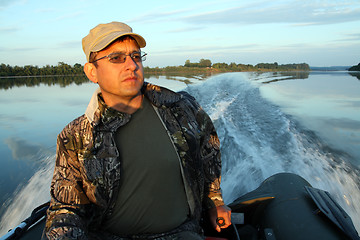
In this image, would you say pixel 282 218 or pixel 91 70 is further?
pixel 282 218

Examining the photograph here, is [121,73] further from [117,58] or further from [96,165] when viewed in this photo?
[96,165]

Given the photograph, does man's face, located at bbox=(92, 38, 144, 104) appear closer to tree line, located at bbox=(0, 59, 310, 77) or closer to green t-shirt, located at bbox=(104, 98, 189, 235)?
green t-shirt, located at bbox=(104, 98, 189, 235)

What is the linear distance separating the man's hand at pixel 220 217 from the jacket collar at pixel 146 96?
29.6 inches

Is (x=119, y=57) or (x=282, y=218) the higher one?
(x=119, y=57)

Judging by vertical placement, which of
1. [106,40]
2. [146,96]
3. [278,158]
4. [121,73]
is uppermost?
[106,40]

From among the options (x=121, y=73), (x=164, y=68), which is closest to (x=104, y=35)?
(x=121, y=73)

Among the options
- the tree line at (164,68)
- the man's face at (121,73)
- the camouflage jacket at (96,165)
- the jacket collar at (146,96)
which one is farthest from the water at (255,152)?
the tree line at (164,68)

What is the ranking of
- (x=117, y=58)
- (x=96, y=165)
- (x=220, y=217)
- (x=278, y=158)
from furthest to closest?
(x=278, y=158), (x=220, y=217), (x=117, y=58), (x=96, y=165)

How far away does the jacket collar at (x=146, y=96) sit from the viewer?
150cm

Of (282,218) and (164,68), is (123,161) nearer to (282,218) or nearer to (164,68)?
(282,218)

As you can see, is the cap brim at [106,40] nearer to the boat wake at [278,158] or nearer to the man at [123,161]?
the man at [123,161]

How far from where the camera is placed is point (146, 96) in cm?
168

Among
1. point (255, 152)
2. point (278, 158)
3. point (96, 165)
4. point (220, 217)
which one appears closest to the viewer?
point (96, 165)

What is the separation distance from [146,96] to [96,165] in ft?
1.65
